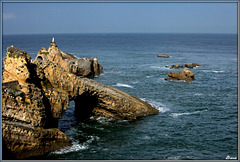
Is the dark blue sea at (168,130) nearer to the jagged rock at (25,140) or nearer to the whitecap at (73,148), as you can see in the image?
the whitecap at (73,148)

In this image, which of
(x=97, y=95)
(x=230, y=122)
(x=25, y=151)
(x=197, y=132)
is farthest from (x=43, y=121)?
(x=230, y=122)

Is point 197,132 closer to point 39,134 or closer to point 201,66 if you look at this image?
point 39,134

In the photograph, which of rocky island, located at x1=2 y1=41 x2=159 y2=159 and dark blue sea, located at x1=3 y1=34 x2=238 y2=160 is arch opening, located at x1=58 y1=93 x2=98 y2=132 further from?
rocky island, located at x1=2 y1=41 x2=159 y2=159

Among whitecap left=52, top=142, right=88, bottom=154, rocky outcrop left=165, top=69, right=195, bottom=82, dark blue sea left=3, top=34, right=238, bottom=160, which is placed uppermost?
rocky outcrop left=165, top=69, right=195, bottom=82

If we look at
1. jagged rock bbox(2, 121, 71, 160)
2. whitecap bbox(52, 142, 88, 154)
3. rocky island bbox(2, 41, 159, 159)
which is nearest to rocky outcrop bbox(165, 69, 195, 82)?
rocky island bbox(2, 41, 159, 159)

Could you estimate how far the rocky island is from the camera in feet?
91.4

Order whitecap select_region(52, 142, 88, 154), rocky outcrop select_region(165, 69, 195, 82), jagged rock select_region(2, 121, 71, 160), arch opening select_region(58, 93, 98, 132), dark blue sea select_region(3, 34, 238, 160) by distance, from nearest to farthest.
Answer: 1. jagged rock select_region(2, 121, 71, 160)
2. dark blue sea select_region(3, 34, 238, 160)
3. whitecap select_region(52, 142, 88, 154)
4. arch opening select_region(58, 93, 98, 132)
5. rocky outcrop select_region(165, 69, 195, 82)

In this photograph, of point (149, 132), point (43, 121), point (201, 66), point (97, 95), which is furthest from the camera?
point (201, 66)

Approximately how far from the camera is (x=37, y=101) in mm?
29750

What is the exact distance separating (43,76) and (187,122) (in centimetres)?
2188

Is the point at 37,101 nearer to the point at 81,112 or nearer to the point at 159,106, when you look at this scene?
the point at 81,112

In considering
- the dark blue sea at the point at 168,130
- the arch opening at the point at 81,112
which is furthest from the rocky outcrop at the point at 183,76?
the arch opening at the point at 81,112

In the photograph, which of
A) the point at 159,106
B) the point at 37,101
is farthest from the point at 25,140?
the point at 159,106

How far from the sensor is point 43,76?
33.8m
